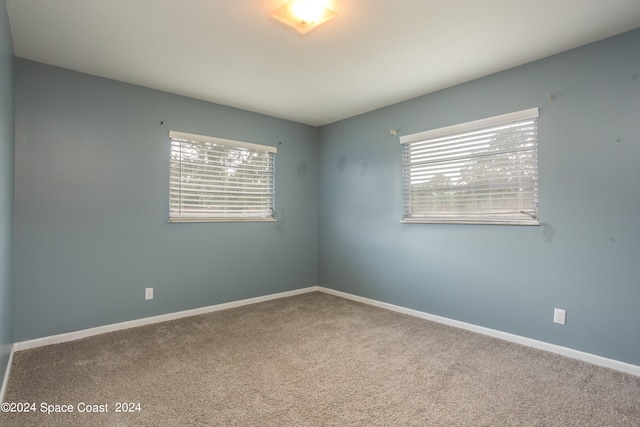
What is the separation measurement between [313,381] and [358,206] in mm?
2498

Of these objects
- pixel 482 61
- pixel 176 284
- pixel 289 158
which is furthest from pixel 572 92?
Answer: pixel 176 284

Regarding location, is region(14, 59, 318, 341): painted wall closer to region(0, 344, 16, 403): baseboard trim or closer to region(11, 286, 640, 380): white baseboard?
region(11, 286, 640, 380): white baseboard

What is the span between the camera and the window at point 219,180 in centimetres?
367

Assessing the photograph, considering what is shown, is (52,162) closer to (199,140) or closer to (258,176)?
(199,140)

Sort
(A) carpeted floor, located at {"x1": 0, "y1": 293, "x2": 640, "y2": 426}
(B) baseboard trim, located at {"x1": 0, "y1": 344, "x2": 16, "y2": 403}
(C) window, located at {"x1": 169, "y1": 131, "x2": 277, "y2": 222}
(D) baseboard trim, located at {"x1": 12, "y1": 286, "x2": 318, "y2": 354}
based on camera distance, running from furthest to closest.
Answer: (C) window, located at {"x1": 169, "y1": 131, "x2": 277, "y2": 222}
(D) baseboard trim, located at {"x1": 12, "y1": 286, "x2": 318, "y2": 354}
(B) baseboard trim, located at {"x1": 0, "y1": 344, "x2": 16, "y2": 403}
(A) carpeted floor, located at {"x1": 0, "y1": 293, "x2": 640, "y2": 426}

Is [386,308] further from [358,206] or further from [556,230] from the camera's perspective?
[556,230]

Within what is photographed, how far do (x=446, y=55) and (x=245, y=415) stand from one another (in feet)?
9.70

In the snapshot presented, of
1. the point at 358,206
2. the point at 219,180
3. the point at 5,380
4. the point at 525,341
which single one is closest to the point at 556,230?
the point at 525,341

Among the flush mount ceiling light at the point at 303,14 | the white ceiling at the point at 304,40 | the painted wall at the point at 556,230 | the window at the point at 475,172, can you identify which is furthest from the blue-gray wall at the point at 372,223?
the flush mount ceiling light at the point at 303,14

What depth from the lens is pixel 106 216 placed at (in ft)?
10.5

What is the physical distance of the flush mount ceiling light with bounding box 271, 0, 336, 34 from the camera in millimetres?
2086

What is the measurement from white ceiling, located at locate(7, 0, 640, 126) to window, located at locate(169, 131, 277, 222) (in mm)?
670

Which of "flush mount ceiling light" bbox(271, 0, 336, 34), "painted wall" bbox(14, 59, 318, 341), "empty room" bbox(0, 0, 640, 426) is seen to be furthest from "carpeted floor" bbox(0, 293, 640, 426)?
"flush mount ceiling light" bbox(271, 0, 336, 34)

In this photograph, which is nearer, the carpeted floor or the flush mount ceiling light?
the carpeted floor
